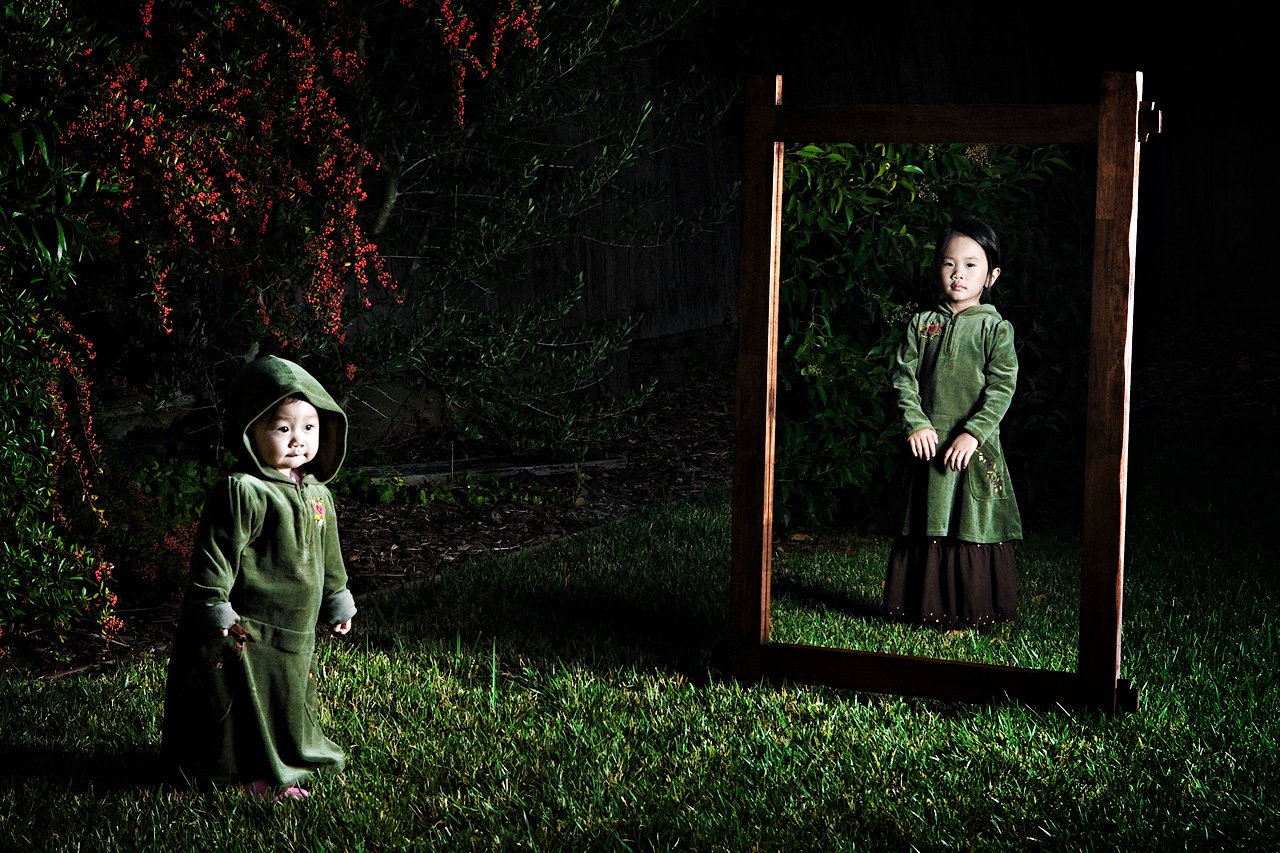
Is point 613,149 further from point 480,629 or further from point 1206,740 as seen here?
point 1206,740

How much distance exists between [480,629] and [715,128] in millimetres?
7823

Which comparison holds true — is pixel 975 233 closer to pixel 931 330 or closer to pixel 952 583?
pixel 931 330

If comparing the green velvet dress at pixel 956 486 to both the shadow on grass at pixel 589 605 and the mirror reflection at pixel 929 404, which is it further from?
the shadow on grass at pixel 589 605

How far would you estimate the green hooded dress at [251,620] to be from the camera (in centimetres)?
309

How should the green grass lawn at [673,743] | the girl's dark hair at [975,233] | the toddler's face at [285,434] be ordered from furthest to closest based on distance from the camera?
the girl's dark hair at [975,233], the toddler's face at [285,434], the green grass lawn at [673,743]

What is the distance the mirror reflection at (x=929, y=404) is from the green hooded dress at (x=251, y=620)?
2050 millimetres

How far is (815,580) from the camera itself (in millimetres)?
5609

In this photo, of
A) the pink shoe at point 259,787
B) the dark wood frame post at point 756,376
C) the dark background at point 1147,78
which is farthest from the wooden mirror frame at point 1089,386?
the dark background at point 1147,78

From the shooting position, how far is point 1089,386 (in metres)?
3.71

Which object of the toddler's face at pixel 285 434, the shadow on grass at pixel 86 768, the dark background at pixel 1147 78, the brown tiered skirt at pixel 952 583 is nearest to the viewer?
the toddler's face at pixel 285 434

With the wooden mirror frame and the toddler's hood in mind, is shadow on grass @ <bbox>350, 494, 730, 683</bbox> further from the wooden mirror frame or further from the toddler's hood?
the toddler's hood

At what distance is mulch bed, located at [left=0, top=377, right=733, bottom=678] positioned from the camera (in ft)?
15.7

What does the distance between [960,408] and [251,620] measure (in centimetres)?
265

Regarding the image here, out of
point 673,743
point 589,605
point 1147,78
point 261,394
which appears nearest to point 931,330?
point 589,605
